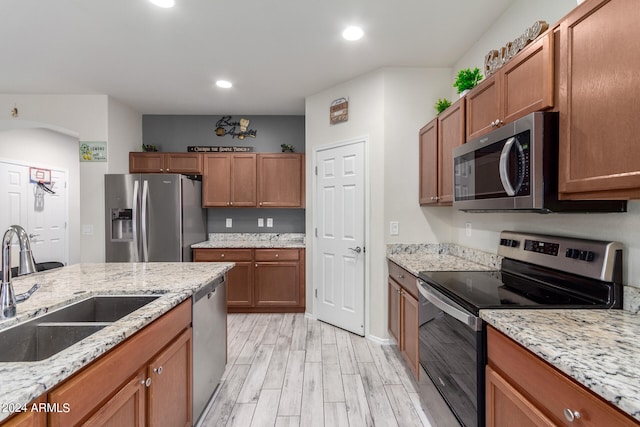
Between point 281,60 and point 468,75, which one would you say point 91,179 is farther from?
point 468,75

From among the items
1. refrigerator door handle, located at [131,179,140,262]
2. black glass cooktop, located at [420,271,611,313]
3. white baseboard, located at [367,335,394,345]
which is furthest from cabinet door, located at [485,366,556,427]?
refrigerator door handle, located at [131,179,140,262]

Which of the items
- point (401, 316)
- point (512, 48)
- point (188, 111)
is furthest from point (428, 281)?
point (188, 111)

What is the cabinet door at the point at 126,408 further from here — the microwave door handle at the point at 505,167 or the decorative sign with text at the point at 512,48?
the decorative sign with text at the point at 512,48

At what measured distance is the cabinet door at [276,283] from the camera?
3.76 m

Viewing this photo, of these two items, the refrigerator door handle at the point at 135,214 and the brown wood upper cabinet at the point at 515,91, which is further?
the refrigerator door handle at the point at 135,214

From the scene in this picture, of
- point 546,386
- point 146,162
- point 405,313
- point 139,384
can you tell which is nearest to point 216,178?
point 146,162

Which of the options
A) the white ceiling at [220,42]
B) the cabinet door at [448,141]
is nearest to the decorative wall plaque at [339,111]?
the white ceiling at [220,42]

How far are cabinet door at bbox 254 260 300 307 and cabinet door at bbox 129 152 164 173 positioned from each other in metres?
1.97

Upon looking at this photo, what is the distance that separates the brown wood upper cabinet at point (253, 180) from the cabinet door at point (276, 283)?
2.71 feet

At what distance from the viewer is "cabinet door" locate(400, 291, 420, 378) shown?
2080 millimetres

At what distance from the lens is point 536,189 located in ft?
4.17

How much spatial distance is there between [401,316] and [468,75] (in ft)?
6.17

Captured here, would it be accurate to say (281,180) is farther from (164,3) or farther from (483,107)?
(483,107)

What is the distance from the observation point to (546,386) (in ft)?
2.97
